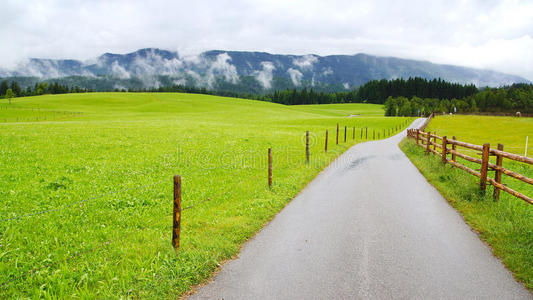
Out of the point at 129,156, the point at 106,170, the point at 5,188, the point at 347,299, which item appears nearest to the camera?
the point at 347,299

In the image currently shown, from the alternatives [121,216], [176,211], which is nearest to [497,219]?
[176,211]

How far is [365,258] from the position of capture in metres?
6.44

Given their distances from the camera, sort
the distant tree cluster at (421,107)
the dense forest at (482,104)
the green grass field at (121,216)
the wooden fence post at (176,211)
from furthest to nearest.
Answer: the dense forest at (482,104)
the distant tree cluster at (421,107)
the wooden fence post at (176,211)
the green grass field at (121,216)

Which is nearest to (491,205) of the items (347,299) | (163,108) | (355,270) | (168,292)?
(355,270)

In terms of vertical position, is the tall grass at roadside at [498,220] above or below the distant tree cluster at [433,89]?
below

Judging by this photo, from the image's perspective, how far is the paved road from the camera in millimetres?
5289

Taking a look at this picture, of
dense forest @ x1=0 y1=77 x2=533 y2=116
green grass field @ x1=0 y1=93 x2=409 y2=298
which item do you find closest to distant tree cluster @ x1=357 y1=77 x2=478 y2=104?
dense forest @ x1=0 y1=77 x2=533 y2=116

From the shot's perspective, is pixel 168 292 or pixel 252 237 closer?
pixel 168 292

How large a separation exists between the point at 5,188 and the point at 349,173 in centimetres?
1462

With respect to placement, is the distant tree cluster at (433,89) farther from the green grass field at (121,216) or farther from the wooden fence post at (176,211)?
the wooden fence post at (176,211)

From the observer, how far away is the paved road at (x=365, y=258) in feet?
17.4

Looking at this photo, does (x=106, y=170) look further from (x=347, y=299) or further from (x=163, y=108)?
(x=163, y=108)

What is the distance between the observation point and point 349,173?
53.8ft

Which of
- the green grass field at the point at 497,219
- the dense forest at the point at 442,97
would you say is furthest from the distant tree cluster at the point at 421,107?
the green grass field at the point at 497,219
